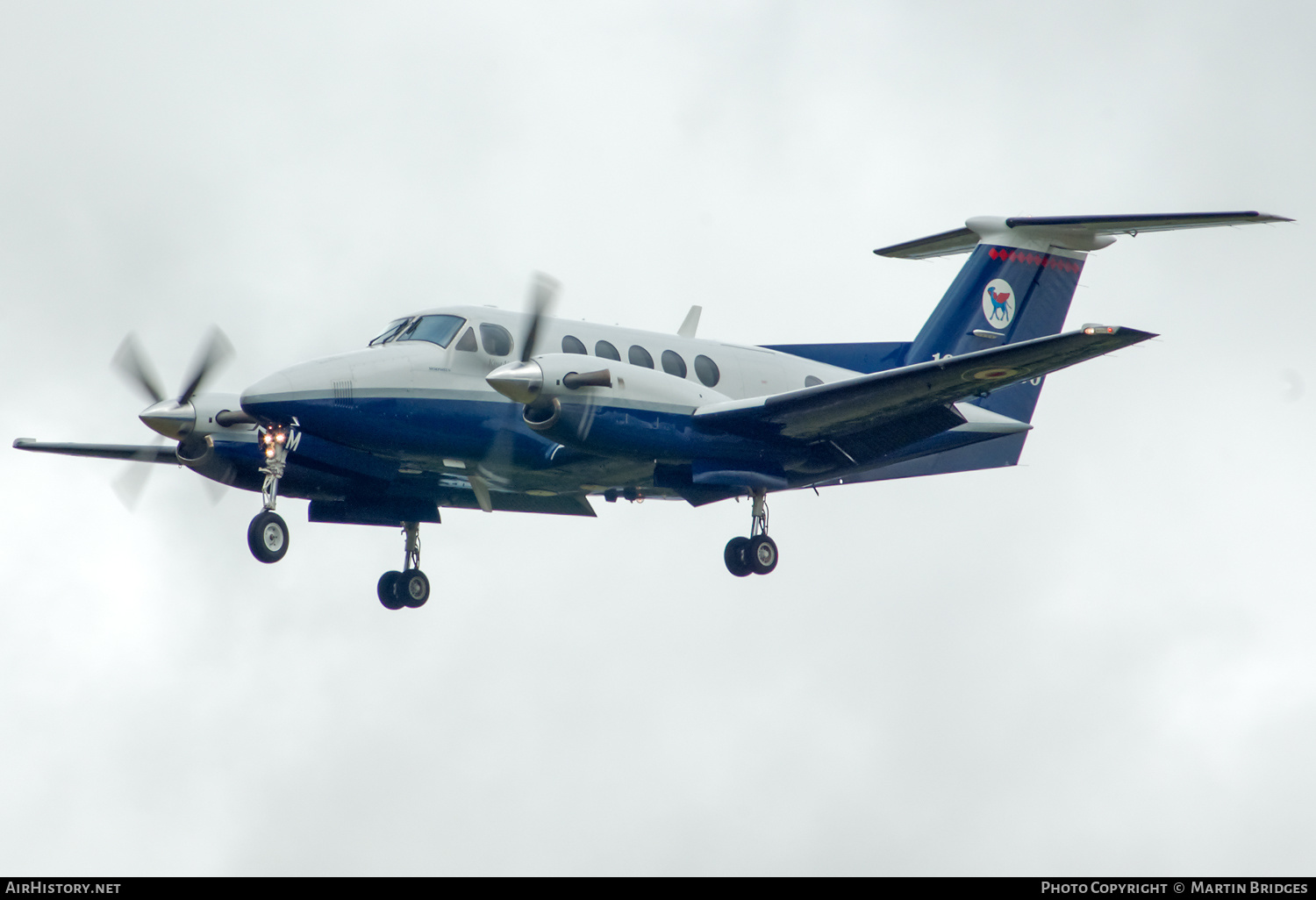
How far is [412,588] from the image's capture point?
2062cm

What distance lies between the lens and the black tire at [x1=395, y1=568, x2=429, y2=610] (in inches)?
810

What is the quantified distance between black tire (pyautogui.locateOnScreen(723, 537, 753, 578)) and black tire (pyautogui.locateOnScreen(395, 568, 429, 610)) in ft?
16.1

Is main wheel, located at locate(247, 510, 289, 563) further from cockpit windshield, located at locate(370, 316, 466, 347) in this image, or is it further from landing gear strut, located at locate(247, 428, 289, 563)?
cockpit windshield, located at locate(370, 316, 466, 347)

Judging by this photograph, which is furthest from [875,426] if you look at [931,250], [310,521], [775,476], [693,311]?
[310,521]

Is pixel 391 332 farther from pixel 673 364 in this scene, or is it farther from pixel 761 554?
pixel 761 554

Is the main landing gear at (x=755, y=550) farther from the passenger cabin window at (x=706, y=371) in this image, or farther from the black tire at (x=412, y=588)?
the black tire at (x=412, y=588)

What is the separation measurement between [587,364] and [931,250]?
793cm

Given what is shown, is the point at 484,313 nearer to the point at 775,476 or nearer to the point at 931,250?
the point at 775,476

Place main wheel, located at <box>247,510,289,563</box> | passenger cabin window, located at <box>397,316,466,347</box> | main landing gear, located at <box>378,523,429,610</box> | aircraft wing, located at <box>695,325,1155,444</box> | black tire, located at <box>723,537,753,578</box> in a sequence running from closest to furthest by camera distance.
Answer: aircraft wing, located at <box>695,325,1155,444</box> → main wheel, located at <box>247,510,289,563</box> → passenger cabin window, located at <box>397,316,466,347</box> → black tire, located at <box>723,537,753,578</box> → main landing gear, located at <box>378,523,429,610</box>

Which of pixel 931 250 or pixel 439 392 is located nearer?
pixel 439 392

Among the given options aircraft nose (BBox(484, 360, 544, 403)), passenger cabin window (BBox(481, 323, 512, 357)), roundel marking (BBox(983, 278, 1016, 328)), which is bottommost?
aircraft nose (BBox(484, 360, 544, 403))

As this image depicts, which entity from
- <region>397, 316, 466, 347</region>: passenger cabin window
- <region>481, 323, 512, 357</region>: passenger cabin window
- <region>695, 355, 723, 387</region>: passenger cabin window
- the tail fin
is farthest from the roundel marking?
<region>397, 316, 466, 347</region>: passenger cabin window

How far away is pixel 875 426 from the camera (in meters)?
18.2
